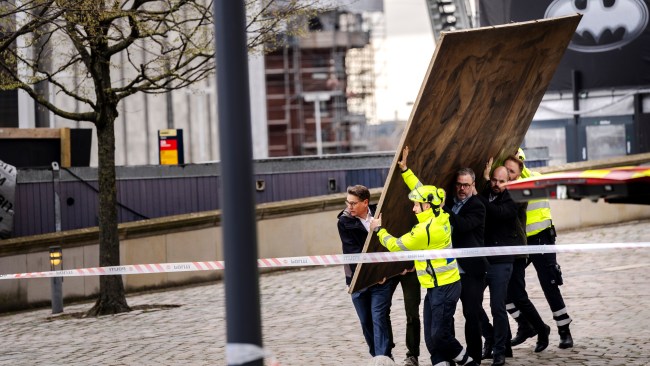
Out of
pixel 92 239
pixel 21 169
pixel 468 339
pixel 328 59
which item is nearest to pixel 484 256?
pixel 468 339

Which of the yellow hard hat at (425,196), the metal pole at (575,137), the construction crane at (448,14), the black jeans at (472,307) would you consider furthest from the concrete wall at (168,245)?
the construction crane at (448,14)

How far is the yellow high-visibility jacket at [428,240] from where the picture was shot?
970 cm

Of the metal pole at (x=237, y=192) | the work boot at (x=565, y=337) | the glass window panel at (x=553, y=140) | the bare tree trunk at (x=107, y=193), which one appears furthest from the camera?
the glass window panel at (x=553, y=140)

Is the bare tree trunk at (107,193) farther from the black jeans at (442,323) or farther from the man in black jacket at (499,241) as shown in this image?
the black jeans at (442,323)

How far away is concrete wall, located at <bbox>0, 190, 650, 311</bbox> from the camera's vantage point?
62.2 feet

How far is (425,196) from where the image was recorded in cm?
959

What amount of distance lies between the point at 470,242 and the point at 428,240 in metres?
0.71

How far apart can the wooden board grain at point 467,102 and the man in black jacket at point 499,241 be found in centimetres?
37

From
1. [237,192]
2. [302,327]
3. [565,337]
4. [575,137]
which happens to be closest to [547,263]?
[565,337]

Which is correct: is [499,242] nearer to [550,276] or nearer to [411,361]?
[550,276]

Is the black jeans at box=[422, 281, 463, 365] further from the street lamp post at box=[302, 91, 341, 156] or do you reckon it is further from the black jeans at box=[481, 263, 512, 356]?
the street lamp post at box=[302, 91, 341, 156]

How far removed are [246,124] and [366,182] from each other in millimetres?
20983

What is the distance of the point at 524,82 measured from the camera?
34.9 ft

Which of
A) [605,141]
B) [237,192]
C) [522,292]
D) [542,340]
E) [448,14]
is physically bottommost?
[542,340]
